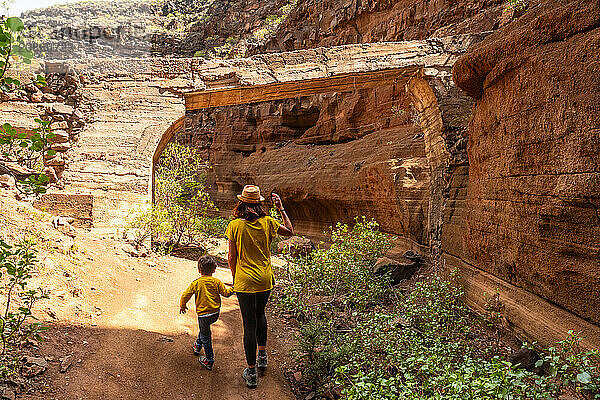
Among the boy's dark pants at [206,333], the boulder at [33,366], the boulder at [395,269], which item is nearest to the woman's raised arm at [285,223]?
the boy's dark pants at [206,333]

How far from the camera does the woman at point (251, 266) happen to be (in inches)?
132

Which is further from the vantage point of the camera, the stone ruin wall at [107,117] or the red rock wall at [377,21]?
the red rock wall at [377,21]

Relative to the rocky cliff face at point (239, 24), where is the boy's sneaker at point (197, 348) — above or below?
below

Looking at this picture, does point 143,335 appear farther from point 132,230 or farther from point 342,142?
point 342,142

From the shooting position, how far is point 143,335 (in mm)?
3855

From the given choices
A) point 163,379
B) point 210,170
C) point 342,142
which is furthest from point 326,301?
point 210,170

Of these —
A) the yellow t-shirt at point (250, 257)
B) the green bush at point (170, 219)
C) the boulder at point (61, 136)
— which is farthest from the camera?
the boulder at point (61, 136)

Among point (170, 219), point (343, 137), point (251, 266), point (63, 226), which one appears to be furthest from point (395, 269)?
point (343, 137)

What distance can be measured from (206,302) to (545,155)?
3.18m

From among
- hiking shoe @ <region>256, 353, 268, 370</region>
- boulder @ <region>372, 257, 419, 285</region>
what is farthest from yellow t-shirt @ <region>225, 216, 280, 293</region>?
boulder @ <region>372, 257, 419, 285</region>

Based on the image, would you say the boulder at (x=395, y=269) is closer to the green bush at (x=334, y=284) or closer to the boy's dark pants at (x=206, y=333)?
the green bush at (x=334, y=284)

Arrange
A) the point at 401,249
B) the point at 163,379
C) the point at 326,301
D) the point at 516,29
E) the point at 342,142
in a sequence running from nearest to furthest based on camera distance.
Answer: the point at 163,379
the point at 516,29
the point at 326,301
the point at 401,249
the point at 342,142

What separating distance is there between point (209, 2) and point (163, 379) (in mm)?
38151

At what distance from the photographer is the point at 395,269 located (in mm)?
6445
